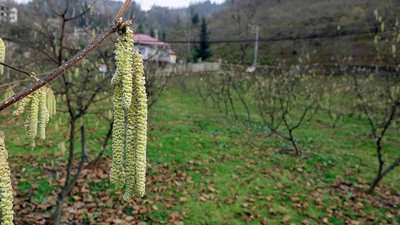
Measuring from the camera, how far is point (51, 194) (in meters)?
4.78

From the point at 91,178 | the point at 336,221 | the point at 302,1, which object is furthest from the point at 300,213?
the point at 302,1

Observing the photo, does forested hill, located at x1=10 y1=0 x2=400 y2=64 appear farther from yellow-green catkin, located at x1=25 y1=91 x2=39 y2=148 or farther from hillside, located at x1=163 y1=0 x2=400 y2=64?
yellow-green catkin, located at x1=25 y1=91 x2=39 y2=148

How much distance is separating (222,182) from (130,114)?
5.02 meters

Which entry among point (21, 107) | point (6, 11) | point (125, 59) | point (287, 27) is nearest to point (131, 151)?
point (125, 59)

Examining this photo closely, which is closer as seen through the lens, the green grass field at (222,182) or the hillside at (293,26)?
Result: the green grass field at (222,182)

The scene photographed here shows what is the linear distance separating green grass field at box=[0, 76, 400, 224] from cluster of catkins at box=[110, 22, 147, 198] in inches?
146

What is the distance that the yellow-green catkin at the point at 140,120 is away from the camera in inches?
31.9

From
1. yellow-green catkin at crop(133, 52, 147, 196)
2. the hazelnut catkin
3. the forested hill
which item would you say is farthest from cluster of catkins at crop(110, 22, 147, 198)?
the forested hill

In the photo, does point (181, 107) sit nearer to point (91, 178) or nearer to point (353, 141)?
point (353, 141)

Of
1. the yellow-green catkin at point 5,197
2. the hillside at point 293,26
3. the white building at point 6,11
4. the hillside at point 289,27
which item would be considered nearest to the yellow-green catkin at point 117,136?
the yellow-green catkin at point 5,197

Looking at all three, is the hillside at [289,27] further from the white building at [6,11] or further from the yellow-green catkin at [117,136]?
the yellow-green catkin at [117,136]

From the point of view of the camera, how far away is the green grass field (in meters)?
4.57

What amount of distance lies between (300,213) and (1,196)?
4718mm

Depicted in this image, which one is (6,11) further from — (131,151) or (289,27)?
(289,27)
